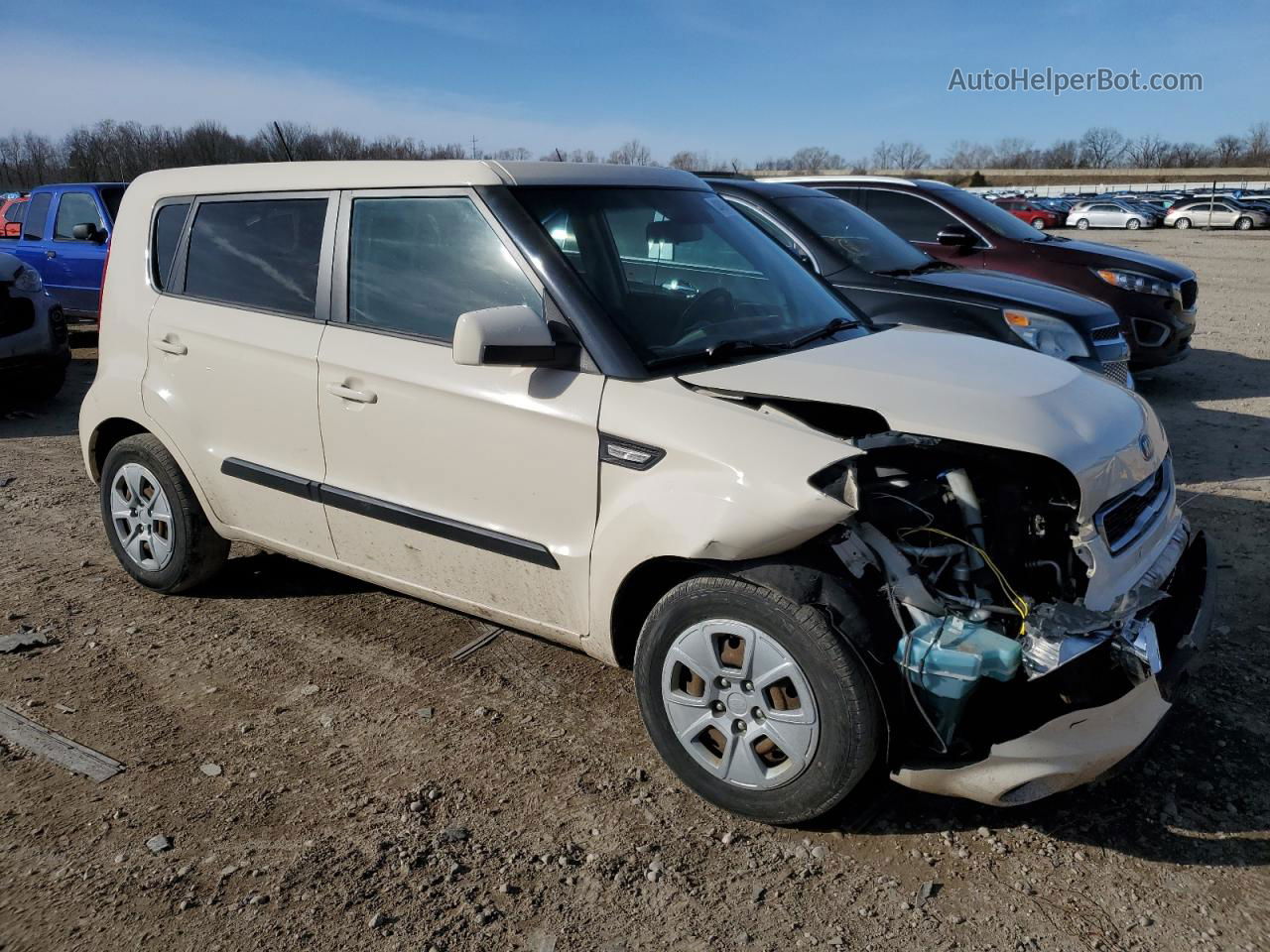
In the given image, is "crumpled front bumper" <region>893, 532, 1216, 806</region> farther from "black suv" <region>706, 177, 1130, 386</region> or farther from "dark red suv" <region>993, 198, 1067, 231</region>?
"dark red suv" <region>993, 198, 1067, 231</region>

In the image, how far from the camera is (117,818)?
306cm

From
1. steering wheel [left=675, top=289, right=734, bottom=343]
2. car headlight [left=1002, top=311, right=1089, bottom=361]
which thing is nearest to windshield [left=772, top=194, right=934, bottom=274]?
car headlight [left=1002, top=311, right=1089, bottom=361]

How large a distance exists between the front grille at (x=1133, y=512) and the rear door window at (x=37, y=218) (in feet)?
40.9

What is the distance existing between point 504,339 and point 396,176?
3.49 ft

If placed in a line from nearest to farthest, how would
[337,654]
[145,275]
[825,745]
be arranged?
[825,745]
[337,654]
[145,275]

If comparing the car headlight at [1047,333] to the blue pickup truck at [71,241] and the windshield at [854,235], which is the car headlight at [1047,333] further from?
the blue pickup truck at [71,241]

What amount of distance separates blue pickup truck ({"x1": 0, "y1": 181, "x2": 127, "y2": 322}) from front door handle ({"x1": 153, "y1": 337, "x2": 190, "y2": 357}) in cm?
813

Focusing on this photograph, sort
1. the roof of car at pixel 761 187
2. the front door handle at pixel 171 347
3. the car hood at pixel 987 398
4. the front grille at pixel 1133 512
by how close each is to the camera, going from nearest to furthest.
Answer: the car hood at pixel 987 398 → the front grille at pixel 1133 512 → the front door handle at pixel 171 347 → the roof of car at pixel 761 187

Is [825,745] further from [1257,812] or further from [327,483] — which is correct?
[327,483]

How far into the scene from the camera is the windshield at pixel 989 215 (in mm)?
9062

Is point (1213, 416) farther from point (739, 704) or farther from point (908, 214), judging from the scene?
point (739, 704)

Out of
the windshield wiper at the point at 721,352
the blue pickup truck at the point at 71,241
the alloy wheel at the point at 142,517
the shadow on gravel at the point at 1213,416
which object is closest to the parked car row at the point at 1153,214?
the shadow on gravel at the point at 1213,416

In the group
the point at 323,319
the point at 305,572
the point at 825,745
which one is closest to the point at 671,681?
the point at 825,745

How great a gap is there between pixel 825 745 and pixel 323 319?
2.40 meters
